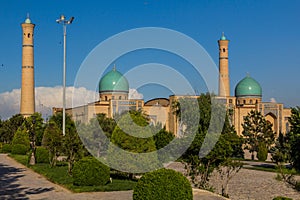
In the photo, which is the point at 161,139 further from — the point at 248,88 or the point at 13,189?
the point at 248,88

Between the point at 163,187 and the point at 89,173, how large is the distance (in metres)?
5.94

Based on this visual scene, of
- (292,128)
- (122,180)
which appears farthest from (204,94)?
(292,128)

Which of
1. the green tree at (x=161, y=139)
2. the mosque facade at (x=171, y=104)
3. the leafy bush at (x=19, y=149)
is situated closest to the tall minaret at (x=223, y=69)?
the mosque facade at (x=171, y=104)

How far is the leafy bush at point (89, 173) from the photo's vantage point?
15.6 m

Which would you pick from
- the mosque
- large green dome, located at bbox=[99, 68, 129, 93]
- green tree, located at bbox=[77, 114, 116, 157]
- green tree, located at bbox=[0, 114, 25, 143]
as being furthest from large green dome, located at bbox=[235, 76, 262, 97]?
green tree, located at bbox=[77, 114, 116, 157]

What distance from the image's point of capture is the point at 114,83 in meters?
56.2

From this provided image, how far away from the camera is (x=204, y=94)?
3919cm

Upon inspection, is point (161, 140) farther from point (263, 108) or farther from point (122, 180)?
point (263, 108)

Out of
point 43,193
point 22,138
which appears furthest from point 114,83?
point 43,193

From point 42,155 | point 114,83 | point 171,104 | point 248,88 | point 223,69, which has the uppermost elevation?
point 223,69

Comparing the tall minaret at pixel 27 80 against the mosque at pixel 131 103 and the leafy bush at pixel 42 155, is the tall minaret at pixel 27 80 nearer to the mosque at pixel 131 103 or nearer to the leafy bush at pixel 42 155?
the mosque at pixel 131 103

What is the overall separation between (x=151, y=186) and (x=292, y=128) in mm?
3586

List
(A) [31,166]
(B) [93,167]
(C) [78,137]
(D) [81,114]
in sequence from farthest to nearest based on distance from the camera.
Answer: (D) [81,114]
(A) [31,166]
(C) [78,137]
(B) [93,167]

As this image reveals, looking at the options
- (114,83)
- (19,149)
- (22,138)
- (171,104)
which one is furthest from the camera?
(114,83)
